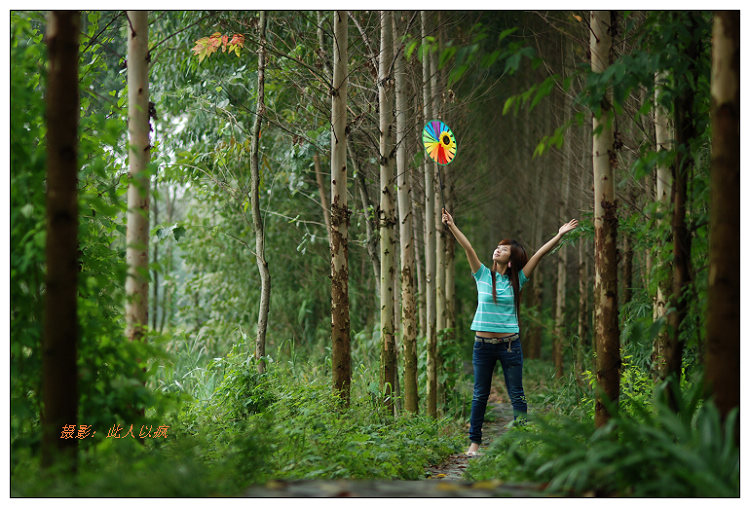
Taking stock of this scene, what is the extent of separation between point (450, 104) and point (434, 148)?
192 cm

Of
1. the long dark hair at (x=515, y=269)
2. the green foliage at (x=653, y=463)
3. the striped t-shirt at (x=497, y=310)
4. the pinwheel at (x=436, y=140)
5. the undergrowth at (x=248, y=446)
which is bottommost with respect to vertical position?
the undergrowth at (x=248, y=446)

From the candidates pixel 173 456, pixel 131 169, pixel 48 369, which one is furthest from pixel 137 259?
pixel 173 456

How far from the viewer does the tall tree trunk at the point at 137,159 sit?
3793 mm

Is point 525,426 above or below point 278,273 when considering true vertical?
below

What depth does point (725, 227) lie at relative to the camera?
3.11m

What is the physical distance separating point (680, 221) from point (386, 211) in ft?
10.5

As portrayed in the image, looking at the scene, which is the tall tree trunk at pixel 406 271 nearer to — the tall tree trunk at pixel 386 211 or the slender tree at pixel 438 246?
the tall tree trunk at pixel 386 211

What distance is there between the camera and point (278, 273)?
12.2 meters

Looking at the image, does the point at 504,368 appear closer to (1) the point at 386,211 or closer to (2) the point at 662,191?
(2) the point at 662,191

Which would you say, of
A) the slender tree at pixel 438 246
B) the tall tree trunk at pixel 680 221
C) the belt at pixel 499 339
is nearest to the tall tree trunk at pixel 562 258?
the slender tree at pixel 438 246

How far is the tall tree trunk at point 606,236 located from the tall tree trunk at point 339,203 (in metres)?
2.33

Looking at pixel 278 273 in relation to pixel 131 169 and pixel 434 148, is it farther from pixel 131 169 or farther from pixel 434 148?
pixel 131 169

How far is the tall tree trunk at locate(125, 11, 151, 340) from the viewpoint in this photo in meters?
3.79

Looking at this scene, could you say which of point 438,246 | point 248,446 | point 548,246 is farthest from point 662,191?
point 438,246
